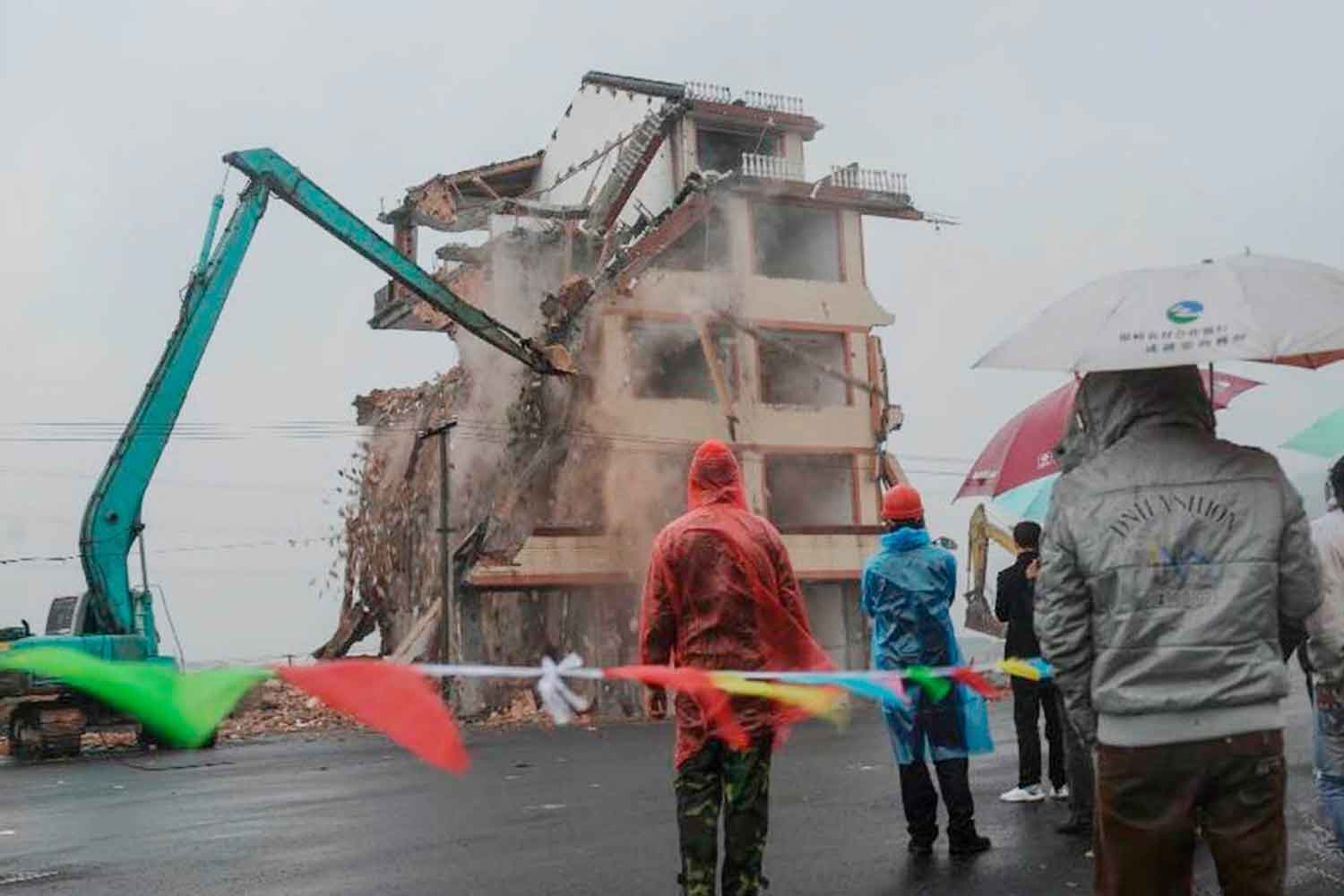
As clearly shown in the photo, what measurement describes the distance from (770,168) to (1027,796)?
2799 centimetres

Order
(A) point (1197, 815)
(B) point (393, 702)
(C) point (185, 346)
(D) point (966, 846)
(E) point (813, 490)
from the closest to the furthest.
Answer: (B) point (393, 702)
(A) point (1197, 815)
(D) point (966, 846)
(C) point (185, 346)
(E) point (813, 490)

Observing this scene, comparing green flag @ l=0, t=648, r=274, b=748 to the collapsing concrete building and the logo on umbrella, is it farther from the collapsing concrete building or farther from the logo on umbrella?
the collapsing concrete building

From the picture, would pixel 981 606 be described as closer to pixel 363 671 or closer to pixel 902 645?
pixel 902 645

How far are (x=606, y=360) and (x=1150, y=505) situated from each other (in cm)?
2769

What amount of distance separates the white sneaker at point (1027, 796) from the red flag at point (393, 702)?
19.3 feet

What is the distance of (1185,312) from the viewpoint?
345 centimetres

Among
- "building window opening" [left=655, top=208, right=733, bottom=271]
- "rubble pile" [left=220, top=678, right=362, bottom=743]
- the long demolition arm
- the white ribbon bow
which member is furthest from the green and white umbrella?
"building window opening" [left=655, top=208, right=733, bottom=271]

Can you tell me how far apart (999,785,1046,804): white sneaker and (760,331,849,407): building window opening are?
25.8 meters

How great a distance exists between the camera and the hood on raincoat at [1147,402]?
11.5 feet

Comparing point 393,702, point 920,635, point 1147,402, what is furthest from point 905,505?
point 393,702

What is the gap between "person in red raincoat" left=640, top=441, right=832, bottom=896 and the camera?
4805mm

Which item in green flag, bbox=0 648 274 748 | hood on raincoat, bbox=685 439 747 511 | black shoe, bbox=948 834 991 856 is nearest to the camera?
green flag, bbox=0 648 274 748

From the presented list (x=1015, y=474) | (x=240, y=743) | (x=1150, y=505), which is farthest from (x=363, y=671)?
(x=240, y=743)

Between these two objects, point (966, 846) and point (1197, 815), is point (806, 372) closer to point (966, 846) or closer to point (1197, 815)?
point (966, 846)
